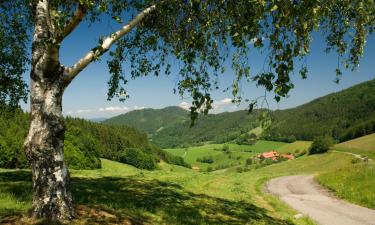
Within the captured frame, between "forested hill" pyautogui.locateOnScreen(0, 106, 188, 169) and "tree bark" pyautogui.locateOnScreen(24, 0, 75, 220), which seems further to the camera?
"forested hill" pyautogui.locateOnScreen(0, 106, 188, 169)

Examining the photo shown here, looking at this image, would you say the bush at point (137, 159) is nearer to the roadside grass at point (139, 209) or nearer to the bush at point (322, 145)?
the bush at point (322, 145)

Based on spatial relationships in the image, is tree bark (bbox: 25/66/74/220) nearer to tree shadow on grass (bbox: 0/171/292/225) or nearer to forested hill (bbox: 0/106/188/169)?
tree shadow on grass (bbox: 0/171/292/225)

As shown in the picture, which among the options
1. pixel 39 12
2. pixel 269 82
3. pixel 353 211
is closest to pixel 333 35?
pixel 269 82

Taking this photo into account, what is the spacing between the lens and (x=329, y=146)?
505ft

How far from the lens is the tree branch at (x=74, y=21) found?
10.3 meters

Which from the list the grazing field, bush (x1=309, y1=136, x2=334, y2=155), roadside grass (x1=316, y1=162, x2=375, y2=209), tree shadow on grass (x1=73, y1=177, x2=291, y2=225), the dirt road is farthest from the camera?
bush (x1=309, y1=136, x2=334, y2=155)

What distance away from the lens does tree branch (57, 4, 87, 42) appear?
10.3 metres

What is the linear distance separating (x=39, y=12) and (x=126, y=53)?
5.97 meters

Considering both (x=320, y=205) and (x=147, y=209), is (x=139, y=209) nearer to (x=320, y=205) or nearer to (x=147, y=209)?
(x=147, y=209)

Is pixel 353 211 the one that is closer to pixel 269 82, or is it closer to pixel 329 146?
pixel 269 82

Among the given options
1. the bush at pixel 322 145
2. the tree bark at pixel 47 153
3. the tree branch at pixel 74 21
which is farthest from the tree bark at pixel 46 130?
the bush at pixel 322 145

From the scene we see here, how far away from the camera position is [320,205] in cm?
2562

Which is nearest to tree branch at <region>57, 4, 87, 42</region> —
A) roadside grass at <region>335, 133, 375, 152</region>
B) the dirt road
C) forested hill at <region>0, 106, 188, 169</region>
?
the dirt road

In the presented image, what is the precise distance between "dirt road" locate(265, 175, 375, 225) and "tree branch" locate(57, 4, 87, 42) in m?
16.5
